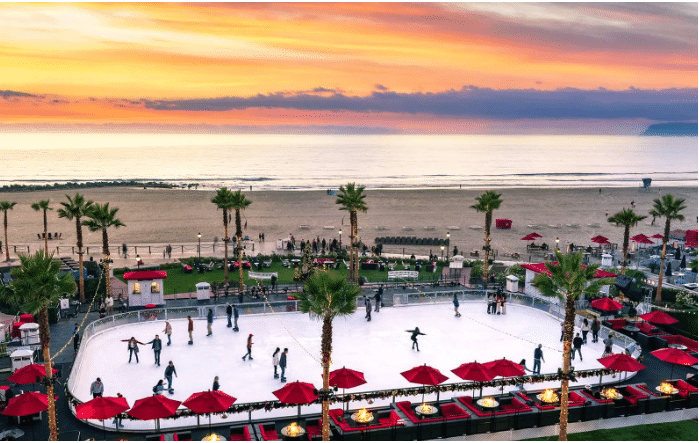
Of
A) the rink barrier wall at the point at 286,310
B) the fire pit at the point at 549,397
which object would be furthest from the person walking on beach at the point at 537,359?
the rink barrier wall at the point at 286,310

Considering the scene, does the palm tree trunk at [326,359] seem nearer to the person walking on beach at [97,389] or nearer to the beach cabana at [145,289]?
the person walking on beach at [97,389]

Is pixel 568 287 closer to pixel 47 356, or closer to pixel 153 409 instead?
pixel 153 409

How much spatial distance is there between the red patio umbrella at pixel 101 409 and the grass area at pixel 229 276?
67.8 feet

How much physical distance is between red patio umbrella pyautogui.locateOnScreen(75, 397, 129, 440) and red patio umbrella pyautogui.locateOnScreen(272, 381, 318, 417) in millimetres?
4854

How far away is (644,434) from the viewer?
19.8m

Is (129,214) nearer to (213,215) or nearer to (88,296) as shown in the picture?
(213,215)

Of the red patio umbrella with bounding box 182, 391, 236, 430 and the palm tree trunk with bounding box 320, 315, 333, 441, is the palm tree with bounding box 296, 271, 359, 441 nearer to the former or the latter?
the palm tree trunk with bounding box 320, 315, 333, 441

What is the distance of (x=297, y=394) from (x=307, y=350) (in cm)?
817

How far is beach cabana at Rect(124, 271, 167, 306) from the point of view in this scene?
3506 centimetres

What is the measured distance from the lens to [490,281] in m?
41.3

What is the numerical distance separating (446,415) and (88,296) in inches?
1010

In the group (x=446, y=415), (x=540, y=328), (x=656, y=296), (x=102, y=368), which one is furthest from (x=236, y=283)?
(x=656, y=296)

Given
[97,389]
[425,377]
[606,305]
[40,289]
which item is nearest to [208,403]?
[97,389]

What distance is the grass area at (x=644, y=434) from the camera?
1958 cm
